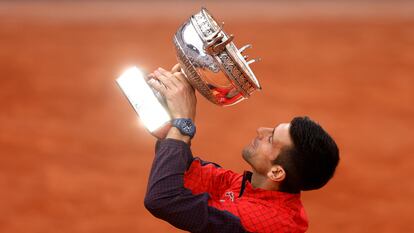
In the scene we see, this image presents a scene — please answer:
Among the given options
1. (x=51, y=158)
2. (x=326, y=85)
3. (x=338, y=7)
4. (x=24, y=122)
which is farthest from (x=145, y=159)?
(x=338, y=7)

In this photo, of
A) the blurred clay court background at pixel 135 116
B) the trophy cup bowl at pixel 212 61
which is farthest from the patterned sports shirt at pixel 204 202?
the blurred clay court background at pixel 135 116

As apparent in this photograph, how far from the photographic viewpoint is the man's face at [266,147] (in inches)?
108

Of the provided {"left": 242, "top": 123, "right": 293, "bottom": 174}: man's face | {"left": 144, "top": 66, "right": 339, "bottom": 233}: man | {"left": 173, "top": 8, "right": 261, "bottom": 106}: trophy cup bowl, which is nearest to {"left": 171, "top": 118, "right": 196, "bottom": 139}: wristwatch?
{"left": 144, "top": 66, "right": 339, "bottom": 233}: man

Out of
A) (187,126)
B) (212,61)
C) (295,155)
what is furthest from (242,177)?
(212,61)

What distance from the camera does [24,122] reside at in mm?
7488

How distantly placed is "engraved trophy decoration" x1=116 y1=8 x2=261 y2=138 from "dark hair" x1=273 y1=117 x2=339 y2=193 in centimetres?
23

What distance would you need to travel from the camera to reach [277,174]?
273 centimetres

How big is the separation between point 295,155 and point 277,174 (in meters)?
0.10

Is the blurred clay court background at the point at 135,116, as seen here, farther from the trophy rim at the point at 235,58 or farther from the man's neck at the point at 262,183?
the trophy rim at the point at 235,58

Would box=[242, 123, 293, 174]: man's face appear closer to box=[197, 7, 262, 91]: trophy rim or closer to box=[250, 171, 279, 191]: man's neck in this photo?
box=[250, 171, 279, 191]: man's neck

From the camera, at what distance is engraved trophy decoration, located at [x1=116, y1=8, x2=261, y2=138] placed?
8.45 ft

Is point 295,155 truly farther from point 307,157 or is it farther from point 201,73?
point 201,73

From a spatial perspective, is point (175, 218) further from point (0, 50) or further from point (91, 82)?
point (0, 50)

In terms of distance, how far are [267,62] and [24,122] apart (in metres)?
2.94
